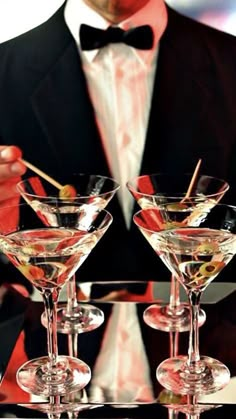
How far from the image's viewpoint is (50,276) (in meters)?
1.06

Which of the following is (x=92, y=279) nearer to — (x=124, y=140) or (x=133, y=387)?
(x=124, y=140)

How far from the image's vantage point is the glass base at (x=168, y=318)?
4.20 feet

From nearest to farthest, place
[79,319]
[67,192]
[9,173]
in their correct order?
[79,319] → [67,192] → [9,173]

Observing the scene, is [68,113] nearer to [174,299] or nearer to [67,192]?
A: [67,192]

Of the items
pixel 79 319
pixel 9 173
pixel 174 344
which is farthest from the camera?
pixel 9 173

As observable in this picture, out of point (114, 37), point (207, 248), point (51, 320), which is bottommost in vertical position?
point (51, 320)

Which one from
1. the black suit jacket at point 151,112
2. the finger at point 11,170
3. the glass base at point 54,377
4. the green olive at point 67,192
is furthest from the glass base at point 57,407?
the black suit jacket at point 151,112

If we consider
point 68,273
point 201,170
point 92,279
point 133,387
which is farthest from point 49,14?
point 133,387

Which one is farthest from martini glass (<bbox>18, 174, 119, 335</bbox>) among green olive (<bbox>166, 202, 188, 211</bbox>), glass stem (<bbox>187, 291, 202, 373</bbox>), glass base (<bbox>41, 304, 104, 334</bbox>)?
glass stem (<bbox>187, 291, 202, 373</bbox>)

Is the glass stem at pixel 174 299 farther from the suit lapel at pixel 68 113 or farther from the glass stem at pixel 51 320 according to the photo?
the suit lapel at pixel 68 113

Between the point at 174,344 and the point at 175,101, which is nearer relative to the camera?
the point at 174,344

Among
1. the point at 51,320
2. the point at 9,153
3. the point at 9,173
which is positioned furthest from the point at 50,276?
the point at 9,153

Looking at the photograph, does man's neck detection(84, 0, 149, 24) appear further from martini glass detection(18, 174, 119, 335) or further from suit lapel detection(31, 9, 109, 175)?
martini glass detection(18, 174, 119, 335)

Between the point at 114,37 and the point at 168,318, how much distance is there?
741 millimetres
